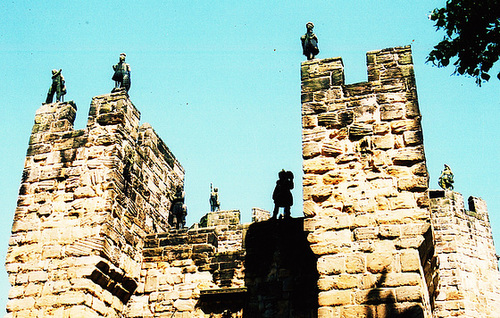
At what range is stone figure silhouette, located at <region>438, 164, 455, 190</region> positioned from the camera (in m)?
→ 14.8

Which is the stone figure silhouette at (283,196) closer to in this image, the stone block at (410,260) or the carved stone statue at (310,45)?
the carved stone statue at (310,45)

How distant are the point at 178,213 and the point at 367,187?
14.7 ft

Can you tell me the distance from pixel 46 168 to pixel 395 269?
5554 mm

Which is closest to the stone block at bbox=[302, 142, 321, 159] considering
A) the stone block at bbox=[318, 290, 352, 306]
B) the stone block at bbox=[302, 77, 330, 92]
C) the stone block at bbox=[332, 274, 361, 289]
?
the stone block at bbox=[302, 77, 330, 92]

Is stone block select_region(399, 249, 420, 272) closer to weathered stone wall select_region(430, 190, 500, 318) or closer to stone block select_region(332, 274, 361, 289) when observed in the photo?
stone block select_region(332, 274, 361, 289)

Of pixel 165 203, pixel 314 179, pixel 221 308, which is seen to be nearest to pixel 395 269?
pixel 314 179

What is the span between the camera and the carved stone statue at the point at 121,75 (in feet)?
36.2

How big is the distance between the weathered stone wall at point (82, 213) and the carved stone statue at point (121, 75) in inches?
13.8

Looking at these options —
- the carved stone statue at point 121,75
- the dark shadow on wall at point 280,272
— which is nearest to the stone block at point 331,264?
the dark shadow on wall at point 280,272

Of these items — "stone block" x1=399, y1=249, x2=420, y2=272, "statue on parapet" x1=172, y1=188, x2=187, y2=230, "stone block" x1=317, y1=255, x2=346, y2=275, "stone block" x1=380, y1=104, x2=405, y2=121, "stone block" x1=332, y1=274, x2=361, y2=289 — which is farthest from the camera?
"statue on parapet" x1=172, y1=188, x2=187, y2=230

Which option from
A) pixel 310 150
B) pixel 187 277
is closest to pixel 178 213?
pixel 187 277

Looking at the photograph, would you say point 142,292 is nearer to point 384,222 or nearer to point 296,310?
point 296,310

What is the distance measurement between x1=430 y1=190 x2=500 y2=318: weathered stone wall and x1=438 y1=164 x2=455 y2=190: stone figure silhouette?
2.02 feet

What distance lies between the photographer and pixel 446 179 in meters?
14.8
